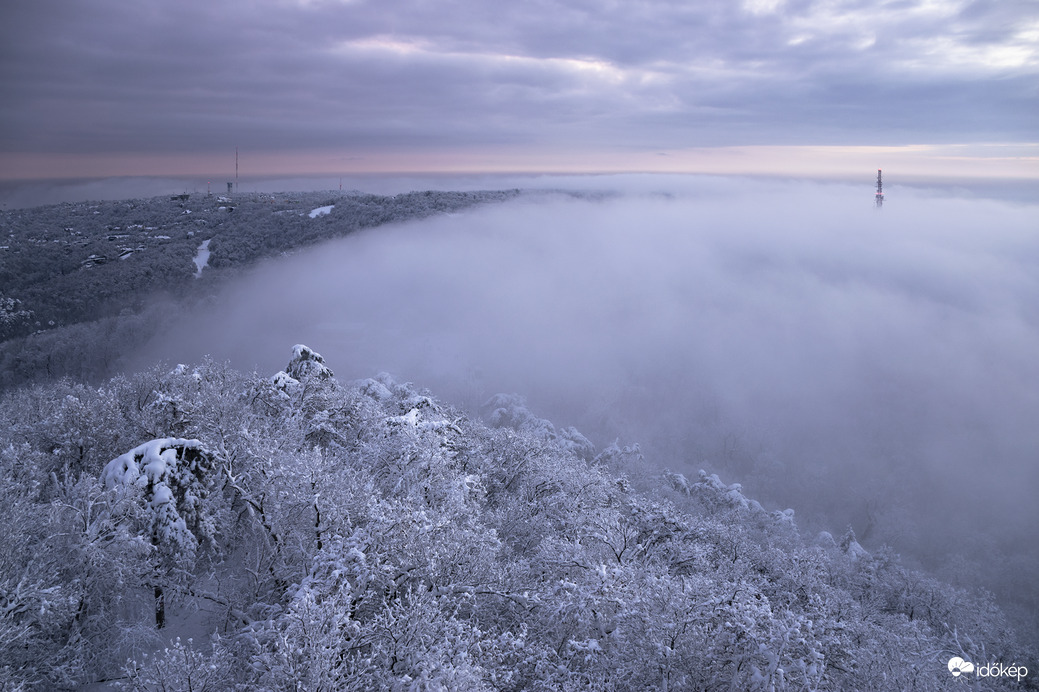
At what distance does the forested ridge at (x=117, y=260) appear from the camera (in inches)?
2790

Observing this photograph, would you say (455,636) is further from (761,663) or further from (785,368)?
(785,368)

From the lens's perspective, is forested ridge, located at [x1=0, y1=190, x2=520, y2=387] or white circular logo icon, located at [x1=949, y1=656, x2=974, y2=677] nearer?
white circular logo icon, located at [x1=949, y1=656, x2=974, y2=677]

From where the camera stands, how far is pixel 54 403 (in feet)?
90.2

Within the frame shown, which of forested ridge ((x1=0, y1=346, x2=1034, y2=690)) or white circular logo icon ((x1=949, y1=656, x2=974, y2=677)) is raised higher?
forested ridge ((x1=0, y1=346, x2=1034, y2=690))

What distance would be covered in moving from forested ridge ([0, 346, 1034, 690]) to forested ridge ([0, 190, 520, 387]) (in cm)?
5773

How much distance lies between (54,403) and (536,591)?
2686 cm

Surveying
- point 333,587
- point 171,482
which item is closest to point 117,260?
point 171,482

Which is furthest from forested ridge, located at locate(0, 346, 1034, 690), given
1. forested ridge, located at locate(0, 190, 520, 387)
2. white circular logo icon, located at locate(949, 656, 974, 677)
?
forested ridge, located at locate(0, 190, 520, 387)

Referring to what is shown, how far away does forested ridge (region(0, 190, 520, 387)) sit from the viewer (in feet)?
233

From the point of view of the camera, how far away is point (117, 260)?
101 m

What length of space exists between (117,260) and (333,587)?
11421cm

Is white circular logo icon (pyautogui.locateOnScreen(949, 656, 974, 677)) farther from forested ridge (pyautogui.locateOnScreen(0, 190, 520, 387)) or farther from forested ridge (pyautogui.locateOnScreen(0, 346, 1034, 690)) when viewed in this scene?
forested ridge (pyautogui.locateOnScreen(0, 190, 520, 387))

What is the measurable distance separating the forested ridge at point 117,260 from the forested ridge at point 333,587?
57.7 meters

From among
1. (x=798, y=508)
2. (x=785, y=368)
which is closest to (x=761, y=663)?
(x=798, y=508)
